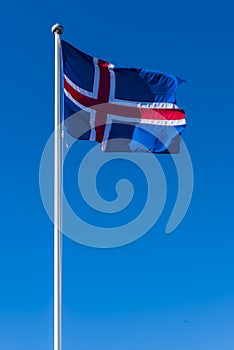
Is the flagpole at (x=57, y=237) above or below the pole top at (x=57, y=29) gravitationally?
below

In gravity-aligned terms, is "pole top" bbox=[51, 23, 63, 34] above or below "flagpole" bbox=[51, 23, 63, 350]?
above

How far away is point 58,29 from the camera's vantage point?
15820 mm

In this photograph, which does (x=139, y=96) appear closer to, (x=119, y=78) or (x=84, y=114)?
(x=119, y=78)

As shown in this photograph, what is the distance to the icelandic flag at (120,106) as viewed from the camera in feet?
53.5

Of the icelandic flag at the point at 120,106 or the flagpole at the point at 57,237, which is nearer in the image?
the flagpole at the point at 57,237

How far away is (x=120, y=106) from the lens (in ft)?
57.7

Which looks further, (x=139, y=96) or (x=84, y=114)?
(x=139, y=96)

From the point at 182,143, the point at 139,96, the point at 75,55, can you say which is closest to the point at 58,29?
the point at 75,55

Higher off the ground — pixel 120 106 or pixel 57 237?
pixel 120 106

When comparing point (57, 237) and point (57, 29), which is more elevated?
point (57, 29)

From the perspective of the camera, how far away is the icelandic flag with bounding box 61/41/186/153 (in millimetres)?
16297

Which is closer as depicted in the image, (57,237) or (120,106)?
(57,237)

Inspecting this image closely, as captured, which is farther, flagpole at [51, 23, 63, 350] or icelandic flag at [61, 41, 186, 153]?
icelandic flag at [61, 41, 186, 153]

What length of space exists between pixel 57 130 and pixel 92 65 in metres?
2.93
